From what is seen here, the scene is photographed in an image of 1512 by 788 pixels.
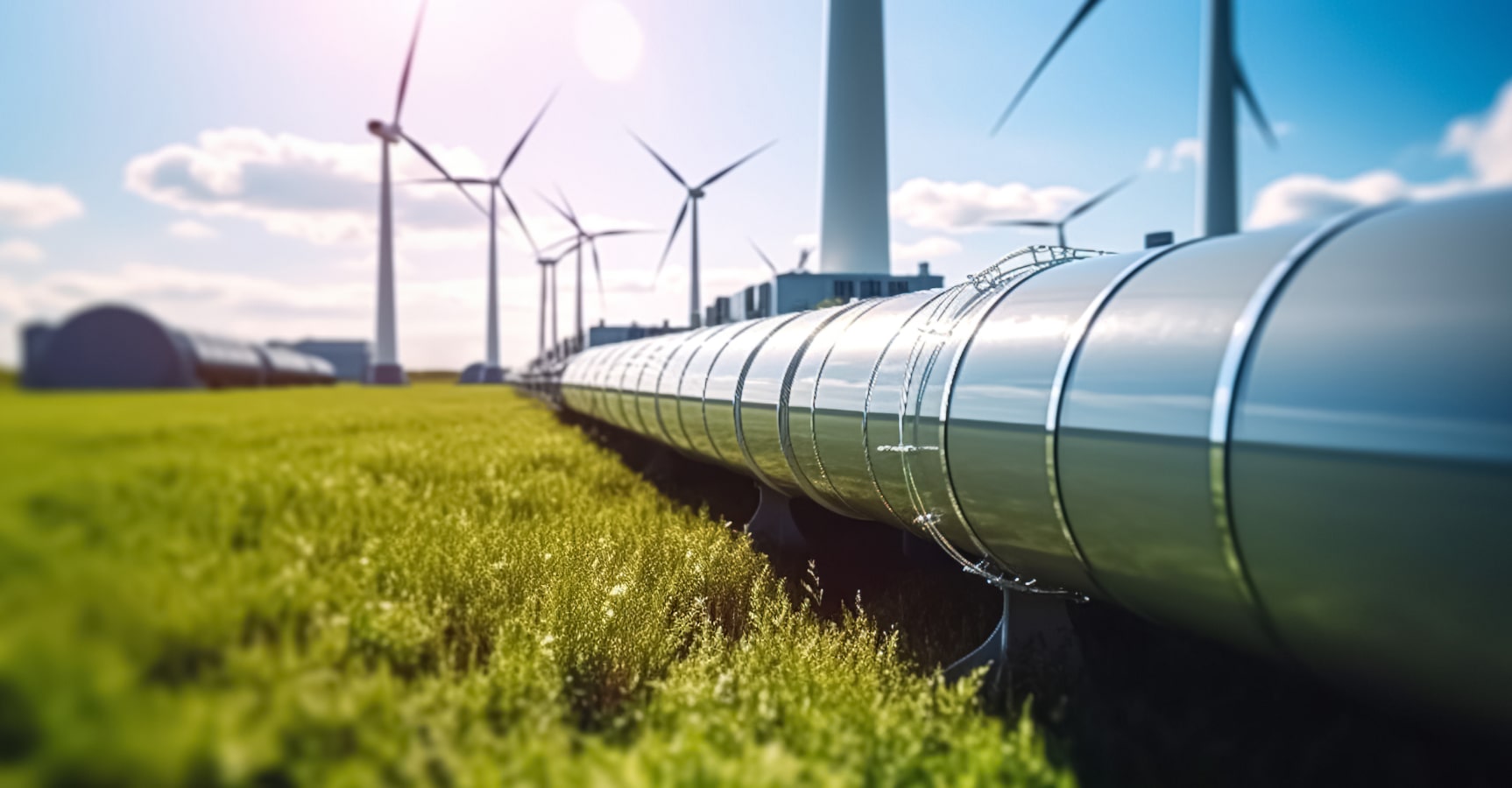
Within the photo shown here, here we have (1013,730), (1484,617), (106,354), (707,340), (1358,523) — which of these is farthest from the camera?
(707,340)

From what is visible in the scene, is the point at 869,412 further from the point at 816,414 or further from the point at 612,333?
the point at 612,333

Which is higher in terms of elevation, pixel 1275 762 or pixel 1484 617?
pixel 1484 617

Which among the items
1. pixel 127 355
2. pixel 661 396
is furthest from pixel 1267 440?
pixel 661 396

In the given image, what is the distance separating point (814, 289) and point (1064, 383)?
35649 mm

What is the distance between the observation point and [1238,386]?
407cm

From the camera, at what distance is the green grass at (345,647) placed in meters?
2.18

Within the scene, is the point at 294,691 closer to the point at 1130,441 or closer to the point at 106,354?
the point at 106,354

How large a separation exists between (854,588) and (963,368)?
12.4ft

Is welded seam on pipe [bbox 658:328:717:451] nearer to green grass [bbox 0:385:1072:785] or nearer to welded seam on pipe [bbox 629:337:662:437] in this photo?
welded seam on pipe [bbox 629:337:662:437]

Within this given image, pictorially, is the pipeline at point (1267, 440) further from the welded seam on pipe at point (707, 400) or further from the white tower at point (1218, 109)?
the white tower at point (1218, 109)

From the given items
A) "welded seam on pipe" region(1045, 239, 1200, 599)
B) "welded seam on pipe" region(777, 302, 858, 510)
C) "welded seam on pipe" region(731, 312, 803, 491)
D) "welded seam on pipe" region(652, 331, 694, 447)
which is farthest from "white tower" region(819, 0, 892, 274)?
"welded seam on pipe" region(1045, 239, 1200, 599)

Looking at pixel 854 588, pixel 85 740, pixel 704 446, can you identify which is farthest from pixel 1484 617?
pixel 704 446

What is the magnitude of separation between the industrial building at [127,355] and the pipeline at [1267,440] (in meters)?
3.72

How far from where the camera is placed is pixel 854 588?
9.47 meters
